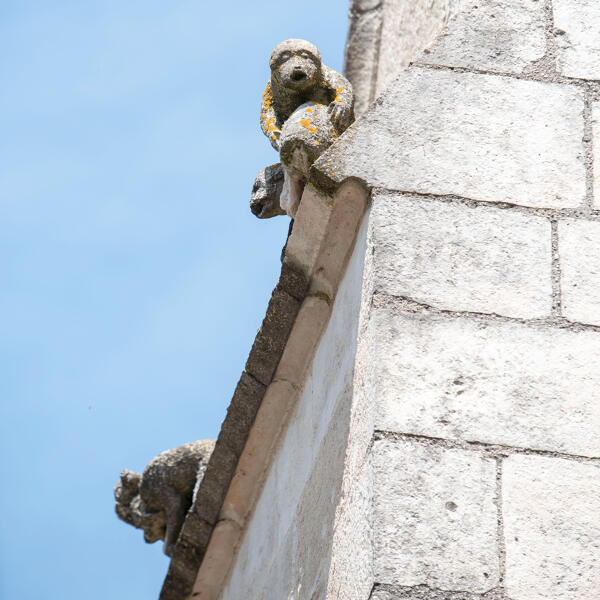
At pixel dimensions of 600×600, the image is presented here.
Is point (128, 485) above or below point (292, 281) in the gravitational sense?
above

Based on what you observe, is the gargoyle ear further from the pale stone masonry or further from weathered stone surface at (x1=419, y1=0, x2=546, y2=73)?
weathered stone surface at (x1=419, y1=0, x2=546, y2=73)

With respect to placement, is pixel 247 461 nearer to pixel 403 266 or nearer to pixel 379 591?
pixel 403 266

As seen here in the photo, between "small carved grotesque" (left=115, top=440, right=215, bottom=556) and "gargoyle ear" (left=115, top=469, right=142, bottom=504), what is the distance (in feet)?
0.16

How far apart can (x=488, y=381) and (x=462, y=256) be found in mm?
345

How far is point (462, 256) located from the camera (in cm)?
313

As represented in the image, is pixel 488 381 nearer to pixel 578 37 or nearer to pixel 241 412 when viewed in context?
pixel 578 37

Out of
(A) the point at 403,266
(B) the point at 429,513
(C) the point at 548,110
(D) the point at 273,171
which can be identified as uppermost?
(D) the point at 273,171

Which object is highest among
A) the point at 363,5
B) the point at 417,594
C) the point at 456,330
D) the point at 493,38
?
the point at 363,5

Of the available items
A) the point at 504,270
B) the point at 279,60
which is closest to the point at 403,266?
the point at 504,270

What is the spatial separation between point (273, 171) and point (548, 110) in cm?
112

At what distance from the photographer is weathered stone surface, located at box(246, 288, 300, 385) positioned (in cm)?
381

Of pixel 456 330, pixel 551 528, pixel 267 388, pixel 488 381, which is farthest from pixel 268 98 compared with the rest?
pixel 551 528

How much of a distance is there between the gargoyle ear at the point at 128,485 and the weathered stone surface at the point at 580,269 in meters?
3.22

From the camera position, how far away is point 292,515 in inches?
152
